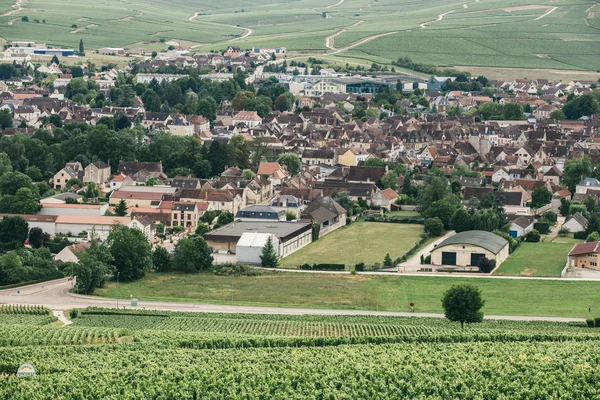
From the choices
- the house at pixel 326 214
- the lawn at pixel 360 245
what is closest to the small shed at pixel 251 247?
the lawn at pixel 360 245

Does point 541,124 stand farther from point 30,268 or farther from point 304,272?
point 30,268

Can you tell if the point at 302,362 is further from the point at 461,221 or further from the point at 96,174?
the point at 96,174

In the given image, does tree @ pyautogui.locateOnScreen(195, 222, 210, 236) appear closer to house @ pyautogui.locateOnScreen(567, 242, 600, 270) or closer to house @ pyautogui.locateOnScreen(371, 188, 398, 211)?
house @ pyautogui.locateOnScreen(371, 188, 398, 211)

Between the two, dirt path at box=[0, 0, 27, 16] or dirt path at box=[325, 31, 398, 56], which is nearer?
dirt path at box=[325, 31, 398, 56]

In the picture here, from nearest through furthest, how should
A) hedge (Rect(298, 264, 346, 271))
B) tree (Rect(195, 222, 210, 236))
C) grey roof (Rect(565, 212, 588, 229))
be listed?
hedge (Rect(298, 264, 346, 271)) → tree (Rect(195, 222, 210, 236)) → grey roof (Rect(565, 212, 588, 229))

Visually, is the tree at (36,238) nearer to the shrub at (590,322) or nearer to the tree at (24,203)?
the tree at (24,203)

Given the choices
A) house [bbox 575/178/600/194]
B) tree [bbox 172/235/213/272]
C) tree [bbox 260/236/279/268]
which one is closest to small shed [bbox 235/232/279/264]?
tree [bbox 260/236/279/268]

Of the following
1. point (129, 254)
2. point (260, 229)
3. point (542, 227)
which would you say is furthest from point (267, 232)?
point (542, 227)
